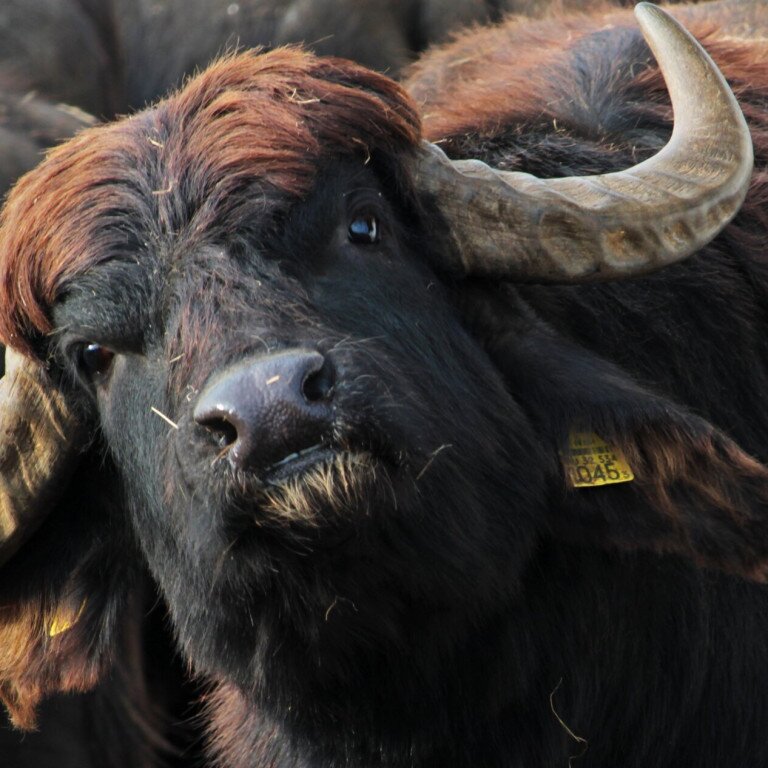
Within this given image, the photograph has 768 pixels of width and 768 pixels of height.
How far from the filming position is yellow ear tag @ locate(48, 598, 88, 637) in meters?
4.58

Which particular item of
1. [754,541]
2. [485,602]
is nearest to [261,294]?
[485,602]

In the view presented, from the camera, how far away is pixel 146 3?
32.4 feet

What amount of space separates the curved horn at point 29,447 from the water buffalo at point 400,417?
0.04ft

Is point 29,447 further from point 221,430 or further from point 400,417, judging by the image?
point 400,417

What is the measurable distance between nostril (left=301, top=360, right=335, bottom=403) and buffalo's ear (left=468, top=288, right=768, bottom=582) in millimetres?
791

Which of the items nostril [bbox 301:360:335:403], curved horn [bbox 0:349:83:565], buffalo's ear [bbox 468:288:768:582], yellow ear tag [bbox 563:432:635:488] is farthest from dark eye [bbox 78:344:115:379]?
yellow ear tag [bbox 563:432:635:488]

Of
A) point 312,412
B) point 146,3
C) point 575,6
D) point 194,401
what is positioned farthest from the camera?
point 146,3

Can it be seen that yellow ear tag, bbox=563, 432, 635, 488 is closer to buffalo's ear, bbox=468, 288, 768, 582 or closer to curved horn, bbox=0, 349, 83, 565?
buffalo's ear, bbox=468, 288, 768, 582

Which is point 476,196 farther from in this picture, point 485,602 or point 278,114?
point 485,602

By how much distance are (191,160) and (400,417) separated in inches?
36.2

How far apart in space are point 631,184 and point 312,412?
1236 mm

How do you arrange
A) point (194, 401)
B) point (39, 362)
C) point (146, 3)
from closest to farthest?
point (194, 401), point (39, 362), point (146, 3)

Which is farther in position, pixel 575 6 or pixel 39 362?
pixel 575 6

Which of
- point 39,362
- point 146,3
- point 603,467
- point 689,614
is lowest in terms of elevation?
point 146,3
